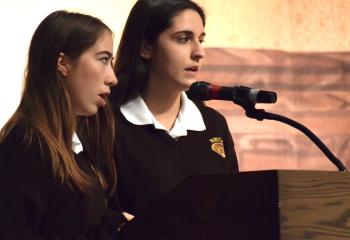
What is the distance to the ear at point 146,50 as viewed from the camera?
1.79 meters

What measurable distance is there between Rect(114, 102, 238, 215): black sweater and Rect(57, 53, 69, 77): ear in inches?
12.0

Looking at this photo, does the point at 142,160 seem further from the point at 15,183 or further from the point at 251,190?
the point at 251,190

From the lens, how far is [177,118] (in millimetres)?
1811

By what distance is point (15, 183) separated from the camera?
1259 mm

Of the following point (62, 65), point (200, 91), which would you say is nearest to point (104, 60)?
point (62, 65)

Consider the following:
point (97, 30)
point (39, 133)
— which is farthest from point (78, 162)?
point (97, 30)

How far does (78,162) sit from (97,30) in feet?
0.91

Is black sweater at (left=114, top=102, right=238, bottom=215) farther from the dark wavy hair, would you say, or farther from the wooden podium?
the wooden podium

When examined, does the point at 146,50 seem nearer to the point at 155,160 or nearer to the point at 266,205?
the point at 155,160

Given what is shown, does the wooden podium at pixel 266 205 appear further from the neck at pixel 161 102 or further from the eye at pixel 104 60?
the neck at pixel 161 102

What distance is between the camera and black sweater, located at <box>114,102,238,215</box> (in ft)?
5.40

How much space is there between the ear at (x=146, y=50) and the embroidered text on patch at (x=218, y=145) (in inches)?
10.6

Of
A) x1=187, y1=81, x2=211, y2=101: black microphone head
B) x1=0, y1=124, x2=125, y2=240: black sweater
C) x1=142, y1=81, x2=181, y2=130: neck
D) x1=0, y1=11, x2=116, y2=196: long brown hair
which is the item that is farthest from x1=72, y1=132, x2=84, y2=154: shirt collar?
x1=142, y1=81, x2=181, y2=130: neck

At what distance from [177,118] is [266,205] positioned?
2.57ft
